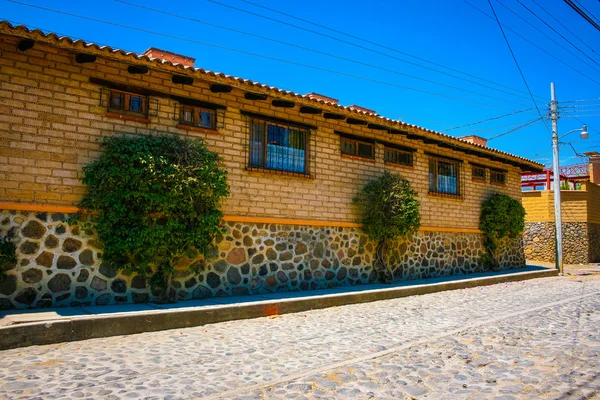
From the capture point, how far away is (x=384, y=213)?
1237cm

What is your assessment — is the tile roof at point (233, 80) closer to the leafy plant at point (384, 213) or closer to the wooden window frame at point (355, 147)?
the wooden window frame at point (355, 147)

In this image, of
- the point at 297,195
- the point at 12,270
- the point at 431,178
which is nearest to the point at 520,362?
the point at 297,195

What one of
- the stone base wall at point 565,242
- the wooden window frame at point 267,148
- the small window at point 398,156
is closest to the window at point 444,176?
the small window at point 398,156

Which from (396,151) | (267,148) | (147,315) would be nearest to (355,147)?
(396,151)

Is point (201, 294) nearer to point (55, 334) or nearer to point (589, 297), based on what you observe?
point (55, 334)

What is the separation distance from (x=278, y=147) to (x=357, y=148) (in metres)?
2.75

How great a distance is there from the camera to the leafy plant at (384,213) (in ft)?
40.4

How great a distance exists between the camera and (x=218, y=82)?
9.32m

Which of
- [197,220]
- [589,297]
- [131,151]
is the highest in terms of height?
[131,151]

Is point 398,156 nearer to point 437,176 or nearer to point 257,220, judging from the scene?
point 437,176

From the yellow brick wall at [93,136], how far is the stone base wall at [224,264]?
0.45 m

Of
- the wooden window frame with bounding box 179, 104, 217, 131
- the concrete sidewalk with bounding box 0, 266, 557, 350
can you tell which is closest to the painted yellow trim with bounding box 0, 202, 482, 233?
the concrete sidewalk with bounding box 0, 266, 557, 350

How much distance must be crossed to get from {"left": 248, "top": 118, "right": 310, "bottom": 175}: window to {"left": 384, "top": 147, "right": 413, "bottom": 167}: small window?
10.4ft

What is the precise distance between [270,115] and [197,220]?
335 cm
